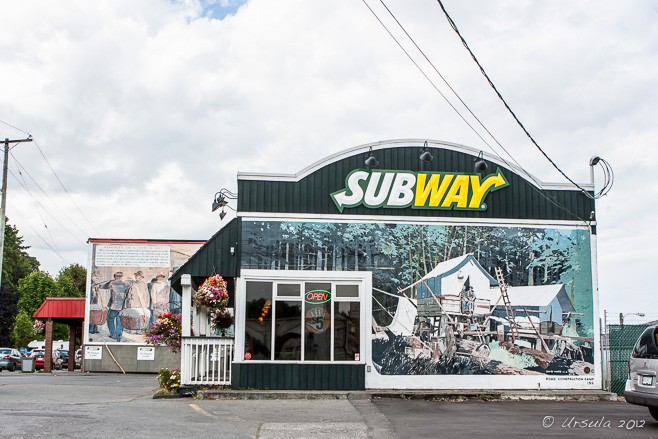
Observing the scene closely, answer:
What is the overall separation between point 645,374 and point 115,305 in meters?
25.7

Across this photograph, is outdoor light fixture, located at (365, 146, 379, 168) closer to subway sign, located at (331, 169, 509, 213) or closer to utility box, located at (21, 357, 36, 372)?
subway sign, located at (331, 169, 509, 213)

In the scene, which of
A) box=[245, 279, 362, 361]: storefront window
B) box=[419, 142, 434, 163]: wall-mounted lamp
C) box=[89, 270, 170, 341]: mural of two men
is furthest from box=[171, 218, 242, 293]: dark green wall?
box=[89, 270, 170, 341]: mural of two men

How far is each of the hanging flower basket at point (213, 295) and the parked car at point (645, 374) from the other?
26.6 feet

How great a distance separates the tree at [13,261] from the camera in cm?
6758

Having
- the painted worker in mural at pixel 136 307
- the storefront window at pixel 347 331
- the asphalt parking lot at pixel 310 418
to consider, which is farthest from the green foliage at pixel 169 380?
the painted worker in mural at pixel 136 307

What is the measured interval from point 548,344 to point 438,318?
270 cm

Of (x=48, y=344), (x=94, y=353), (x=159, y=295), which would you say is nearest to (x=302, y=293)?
(x=159, y=295)

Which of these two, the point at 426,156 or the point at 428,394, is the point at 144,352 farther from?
the point at 426,156

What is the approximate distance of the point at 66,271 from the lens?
246 ft

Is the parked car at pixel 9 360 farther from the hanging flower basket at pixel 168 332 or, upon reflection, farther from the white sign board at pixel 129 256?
the hanging flower basket at pixel 168 332

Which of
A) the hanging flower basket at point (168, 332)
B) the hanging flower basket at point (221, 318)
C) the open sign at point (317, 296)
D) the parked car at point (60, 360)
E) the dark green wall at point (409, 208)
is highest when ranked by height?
the dark green wall at point (409, 208)

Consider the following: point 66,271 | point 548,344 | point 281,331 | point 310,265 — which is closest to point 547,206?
point 548,344

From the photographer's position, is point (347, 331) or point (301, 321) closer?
point (301, 321)

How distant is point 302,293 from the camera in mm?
14383
